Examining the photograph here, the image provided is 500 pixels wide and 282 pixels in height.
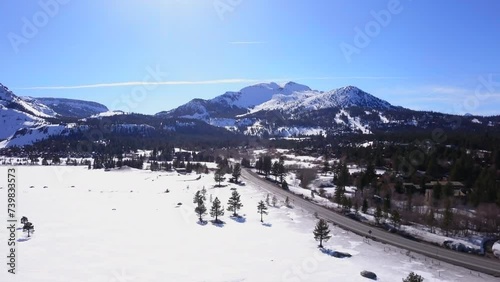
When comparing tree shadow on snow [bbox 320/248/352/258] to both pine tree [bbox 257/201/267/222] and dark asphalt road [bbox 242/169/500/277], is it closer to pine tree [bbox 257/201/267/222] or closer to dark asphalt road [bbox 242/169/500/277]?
dark asphalt road [bbox 242/169/500/277]

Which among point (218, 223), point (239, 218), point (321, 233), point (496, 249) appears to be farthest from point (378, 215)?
point (218, 223)

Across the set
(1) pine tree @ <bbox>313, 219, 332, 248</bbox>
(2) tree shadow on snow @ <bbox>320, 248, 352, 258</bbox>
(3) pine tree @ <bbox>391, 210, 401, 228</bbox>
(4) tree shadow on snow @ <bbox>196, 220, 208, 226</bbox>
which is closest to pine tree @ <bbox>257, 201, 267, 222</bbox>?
(4) tree shadow on snow @ <bbox>196, 220, 208, 226</bbox>

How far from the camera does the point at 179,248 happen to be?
67125 millimetres

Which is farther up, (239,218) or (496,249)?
(239,218)

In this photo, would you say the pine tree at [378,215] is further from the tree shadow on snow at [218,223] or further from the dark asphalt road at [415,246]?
the tree shadow on snow at [218,223]

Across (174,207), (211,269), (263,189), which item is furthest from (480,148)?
(211,269)

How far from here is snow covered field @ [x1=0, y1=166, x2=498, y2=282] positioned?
5406 centimetres

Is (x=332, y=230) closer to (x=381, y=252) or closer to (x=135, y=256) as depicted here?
(x=381, y=252)

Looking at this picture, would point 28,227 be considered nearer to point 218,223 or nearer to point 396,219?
point 218,223

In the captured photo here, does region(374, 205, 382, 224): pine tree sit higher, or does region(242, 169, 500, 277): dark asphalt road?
region(374, 205, 382, 224): pine tree

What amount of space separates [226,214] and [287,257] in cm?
3598

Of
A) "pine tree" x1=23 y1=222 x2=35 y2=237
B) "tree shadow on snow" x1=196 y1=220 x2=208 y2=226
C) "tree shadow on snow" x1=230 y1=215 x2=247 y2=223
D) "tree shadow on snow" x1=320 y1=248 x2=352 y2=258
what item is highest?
"pine tree" x1=23 y1=222 x2=35 y2=237

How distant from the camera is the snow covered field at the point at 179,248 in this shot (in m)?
54.1

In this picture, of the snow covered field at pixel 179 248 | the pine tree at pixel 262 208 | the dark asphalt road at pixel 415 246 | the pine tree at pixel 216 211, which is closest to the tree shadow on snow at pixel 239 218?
the snow covered field at pixel 179 248
